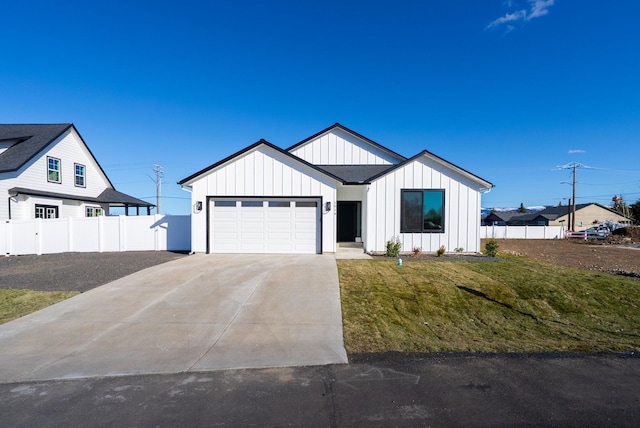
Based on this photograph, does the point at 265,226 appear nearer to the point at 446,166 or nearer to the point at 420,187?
the point at 420,187

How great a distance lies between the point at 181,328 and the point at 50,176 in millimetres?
19845

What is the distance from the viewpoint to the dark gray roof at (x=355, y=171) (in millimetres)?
14926

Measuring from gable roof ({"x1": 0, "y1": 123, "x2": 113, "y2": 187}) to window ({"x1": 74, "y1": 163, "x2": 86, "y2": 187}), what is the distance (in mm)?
1431

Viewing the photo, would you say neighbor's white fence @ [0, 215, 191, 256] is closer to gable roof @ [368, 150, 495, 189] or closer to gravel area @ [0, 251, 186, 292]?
gravel area @ [0, 251, 186, 292]

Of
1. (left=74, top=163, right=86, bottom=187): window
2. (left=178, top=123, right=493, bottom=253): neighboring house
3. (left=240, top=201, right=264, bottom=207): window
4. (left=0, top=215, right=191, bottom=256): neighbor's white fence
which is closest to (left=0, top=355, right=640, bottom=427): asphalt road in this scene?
(left=178, top=123, right=493, bottom=253): neighboring house

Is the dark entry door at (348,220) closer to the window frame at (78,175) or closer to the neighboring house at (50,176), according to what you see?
the neighboring house at (50,176)

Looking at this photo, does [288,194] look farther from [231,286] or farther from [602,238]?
[602,238]

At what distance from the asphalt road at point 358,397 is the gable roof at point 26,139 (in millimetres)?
19243

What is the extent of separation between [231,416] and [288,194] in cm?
1044

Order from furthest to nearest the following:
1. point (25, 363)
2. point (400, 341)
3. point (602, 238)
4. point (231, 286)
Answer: point (602, 238), point (231, 286), point (400, 341), point (25, 363)

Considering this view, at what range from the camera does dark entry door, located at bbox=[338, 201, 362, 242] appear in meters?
16.3

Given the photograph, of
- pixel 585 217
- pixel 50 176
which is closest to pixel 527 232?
pixel 585 217

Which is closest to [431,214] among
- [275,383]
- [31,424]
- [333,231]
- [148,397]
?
[333,231]

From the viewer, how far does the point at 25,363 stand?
452 centimetres
